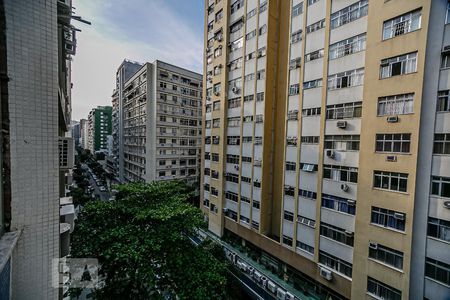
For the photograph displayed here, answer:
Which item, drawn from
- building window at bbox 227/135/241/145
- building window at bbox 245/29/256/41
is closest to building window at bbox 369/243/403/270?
building window at bbox 227/135/241/145

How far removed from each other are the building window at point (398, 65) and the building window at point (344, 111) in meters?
1.66

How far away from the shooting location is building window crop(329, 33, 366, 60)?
10496mm

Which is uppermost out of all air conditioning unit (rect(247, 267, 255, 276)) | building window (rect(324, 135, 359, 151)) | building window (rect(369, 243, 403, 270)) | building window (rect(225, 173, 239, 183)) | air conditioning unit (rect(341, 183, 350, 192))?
building window (rect(324, 135, 359, 151))

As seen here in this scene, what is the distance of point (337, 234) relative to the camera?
1115cm

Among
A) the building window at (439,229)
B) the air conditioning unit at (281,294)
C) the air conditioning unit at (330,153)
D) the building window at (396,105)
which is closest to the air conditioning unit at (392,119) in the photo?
the building window at (396,105)

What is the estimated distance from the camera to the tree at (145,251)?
23.6ft

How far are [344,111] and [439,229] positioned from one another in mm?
6260

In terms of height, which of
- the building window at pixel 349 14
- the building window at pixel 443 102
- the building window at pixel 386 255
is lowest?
the building window at pixel 386 255

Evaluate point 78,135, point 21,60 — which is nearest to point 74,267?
point 21,60

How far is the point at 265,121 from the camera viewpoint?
52.4 feet

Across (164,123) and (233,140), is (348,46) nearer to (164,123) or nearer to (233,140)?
(233,140)

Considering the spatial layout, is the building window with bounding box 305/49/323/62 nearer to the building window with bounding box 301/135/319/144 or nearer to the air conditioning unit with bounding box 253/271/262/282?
the building window with bounding box 301/135/319/144

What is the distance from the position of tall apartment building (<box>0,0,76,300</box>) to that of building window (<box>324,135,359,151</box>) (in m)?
11.9

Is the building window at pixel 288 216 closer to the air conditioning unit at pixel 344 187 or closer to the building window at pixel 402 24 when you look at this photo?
the air conditioning unit at pixel 344 187
